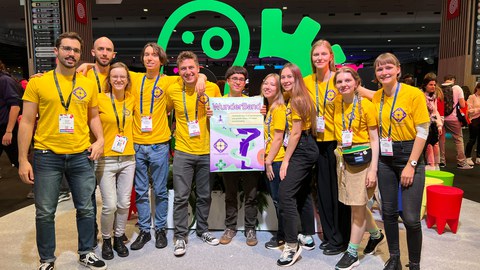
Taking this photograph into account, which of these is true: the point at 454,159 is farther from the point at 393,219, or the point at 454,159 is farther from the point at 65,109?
the point at 65,109

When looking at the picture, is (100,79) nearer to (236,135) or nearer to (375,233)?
(236,135)

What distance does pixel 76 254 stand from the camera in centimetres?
288

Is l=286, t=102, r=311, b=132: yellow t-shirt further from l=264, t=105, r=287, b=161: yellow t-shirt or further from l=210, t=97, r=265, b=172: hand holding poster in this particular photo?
l=210, t=97, r=265, b=172: hand holding poster

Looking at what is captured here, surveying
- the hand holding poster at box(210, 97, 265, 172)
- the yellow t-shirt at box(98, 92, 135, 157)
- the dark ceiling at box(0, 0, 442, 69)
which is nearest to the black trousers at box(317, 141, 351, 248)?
the hand holding poster at box(210, 97, 265, 172)

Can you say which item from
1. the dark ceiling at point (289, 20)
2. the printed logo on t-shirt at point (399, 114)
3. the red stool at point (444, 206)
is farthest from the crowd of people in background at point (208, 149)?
the dark ceiling at point (289, 20)

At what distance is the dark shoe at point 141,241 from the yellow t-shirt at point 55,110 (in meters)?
0.98

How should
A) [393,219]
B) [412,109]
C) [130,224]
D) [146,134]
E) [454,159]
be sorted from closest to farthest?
[412,109] < [393,219] < [146,134] < [130,224] < [454,159]

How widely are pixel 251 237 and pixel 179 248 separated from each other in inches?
23.9

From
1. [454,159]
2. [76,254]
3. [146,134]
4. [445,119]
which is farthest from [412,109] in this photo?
[454,159]

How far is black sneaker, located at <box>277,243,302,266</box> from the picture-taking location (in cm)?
265

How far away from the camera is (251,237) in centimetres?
306

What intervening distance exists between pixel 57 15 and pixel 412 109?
5672 mm

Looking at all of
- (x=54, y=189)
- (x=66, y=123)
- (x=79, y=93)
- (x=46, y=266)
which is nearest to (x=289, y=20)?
(x=79, y=93)

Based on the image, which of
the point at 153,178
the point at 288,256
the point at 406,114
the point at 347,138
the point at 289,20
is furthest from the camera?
the point at 289,20
